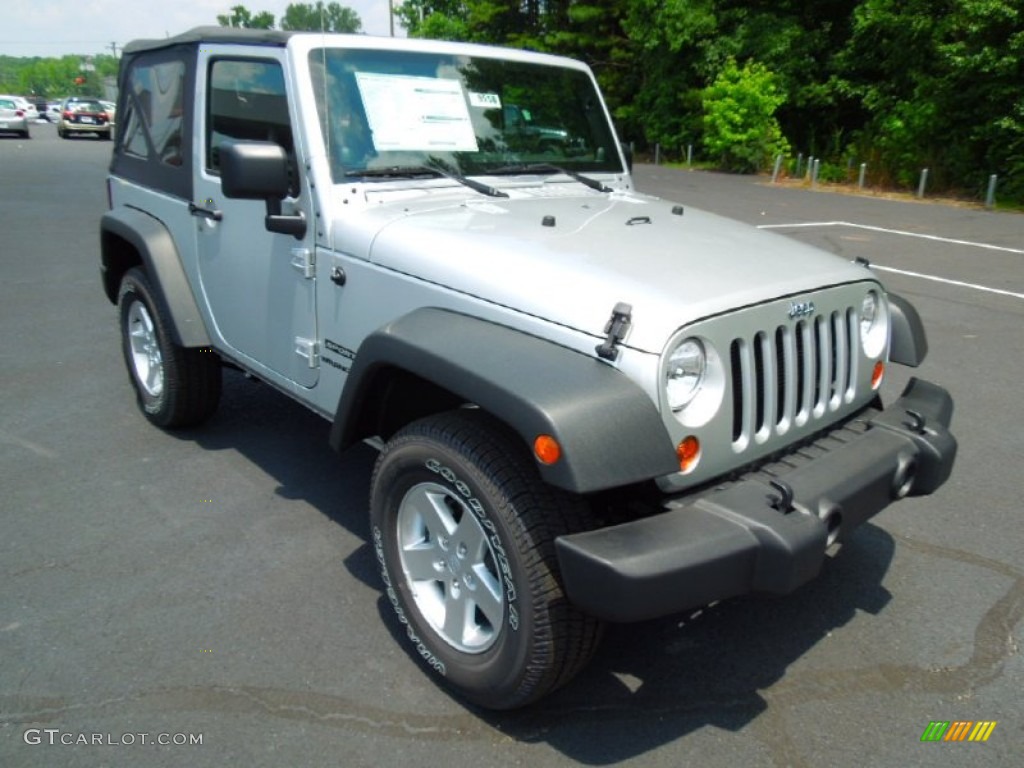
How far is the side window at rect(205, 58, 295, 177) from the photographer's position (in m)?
3.52

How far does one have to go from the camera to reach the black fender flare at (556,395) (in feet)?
7.21

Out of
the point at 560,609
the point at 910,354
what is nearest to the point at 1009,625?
the point at 910,354

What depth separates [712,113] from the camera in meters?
26.4

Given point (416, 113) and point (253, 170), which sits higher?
point (416, 113)

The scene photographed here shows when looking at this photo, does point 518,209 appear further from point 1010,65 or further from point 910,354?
point 1010,65

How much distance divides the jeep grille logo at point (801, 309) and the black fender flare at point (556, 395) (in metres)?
0.70

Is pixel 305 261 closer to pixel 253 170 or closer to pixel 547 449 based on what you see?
pixel 253 170

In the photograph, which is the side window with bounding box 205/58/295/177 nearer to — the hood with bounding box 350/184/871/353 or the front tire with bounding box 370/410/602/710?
the hood with bounding box 350/184/871/353

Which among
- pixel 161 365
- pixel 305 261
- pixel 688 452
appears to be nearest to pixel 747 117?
pixel 161 365

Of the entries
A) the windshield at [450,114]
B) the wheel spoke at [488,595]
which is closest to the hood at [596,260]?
the windshield at [450,114]

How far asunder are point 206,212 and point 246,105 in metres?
0.55

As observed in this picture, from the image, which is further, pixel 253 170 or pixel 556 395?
pixel 253 170

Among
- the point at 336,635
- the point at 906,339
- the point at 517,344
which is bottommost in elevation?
the point at 336,635

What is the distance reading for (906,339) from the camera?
3387 mm
